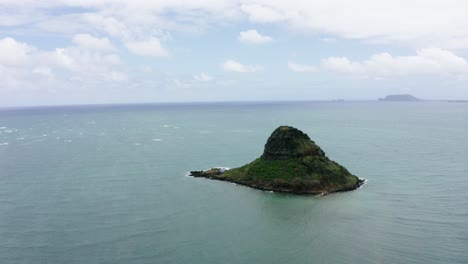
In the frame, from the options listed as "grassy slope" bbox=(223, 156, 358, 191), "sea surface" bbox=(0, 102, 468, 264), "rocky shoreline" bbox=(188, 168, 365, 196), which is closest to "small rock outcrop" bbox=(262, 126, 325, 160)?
"grassy slope" bbox=(223, 156, 358, 191)

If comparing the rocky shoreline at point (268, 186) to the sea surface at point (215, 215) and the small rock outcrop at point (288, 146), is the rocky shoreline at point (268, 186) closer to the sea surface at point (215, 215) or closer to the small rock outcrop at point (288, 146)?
the sea surface at point (215, 215)

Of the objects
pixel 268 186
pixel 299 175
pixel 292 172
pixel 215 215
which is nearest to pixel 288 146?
pixel 292 172

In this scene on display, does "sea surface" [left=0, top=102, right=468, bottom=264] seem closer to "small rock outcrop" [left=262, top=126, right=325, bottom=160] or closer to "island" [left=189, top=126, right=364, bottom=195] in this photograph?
"island" [left=189, top=126, right=364, bottom=195]

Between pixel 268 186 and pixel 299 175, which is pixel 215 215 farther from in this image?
pixel 299 175

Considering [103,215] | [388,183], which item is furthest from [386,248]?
[103,215]

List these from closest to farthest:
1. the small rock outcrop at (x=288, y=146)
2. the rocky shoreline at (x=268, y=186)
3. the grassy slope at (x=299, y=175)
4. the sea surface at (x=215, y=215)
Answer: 1. the sea surface at (x=215, y=215)
2. the rocky shoreline at (x=268, y=186)
3. the grassy slope at (x=299, y=175)
4. the small rock outcrop at (x=288, y=146)

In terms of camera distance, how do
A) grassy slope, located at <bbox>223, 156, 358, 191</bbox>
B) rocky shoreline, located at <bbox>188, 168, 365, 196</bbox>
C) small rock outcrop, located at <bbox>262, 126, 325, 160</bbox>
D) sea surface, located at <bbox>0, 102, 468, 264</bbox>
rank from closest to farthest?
sea surface, located at <bbox>0, 102, 468, 264</bbox> < rocky shoreline, located at <bbox>188, 168, 365, 196</bbox> < grassy slope, located at <bbox>223, 156, 358, 191</bbox> < small rock outcrop, located at <bbox>262, 126, 325, 160</bbox>

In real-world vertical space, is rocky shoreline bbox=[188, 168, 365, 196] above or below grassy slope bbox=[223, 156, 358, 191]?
below

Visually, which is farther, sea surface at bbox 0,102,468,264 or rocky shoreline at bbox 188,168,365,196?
rocky shoreline at bbox 188,168,365,196

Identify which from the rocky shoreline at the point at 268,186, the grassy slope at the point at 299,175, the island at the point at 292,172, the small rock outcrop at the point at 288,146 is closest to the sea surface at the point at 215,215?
the rocky shoreline at the point at 268,186
